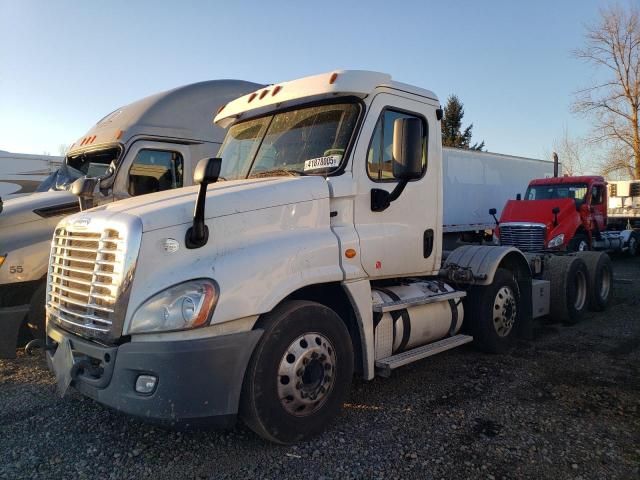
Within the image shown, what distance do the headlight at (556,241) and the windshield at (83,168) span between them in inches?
384

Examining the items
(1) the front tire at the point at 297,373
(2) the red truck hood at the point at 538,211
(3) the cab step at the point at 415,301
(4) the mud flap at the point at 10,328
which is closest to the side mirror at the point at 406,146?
(3) the cab step at the point at 415,301

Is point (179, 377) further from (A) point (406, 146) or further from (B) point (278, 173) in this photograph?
(A) point (406, 146)

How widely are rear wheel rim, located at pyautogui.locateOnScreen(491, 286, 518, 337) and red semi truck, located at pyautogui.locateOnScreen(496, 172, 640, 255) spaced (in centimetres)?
586

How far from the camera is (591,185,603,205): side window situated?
529 inches

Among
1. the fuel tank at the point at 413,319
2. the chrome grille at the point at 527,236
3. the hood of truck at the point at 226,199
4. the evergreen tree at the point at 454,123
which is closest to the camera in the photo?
the hood of truck at the point at 226,199

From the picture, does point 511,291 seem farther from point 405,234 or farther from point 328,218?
point 328,218

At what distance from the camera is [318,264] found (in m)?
3.74

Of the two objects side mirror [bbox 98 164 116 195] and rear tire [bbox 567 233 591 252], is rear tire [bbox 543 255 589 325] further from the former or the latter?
side mirror [bbox 98 164 116 195]

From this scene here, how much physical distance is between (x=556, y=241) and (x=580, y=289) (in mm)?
4234

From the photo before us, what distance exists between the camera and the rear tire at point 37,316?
525 centimetres

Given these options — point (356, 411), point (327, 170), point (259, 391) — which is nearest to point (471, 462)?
point (356, 411)

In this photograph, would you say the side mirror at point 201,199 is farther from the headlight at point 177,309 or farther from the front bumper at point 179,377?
the front bumper at point 179,377

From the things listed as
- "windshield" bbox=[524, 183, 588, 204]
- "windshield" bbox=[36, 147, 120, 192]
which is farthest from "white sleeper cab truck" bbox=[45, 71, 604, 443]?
"windshield" bbox=[524, 183, 588, 204]

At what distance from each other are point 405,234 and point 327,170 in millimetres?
1041
